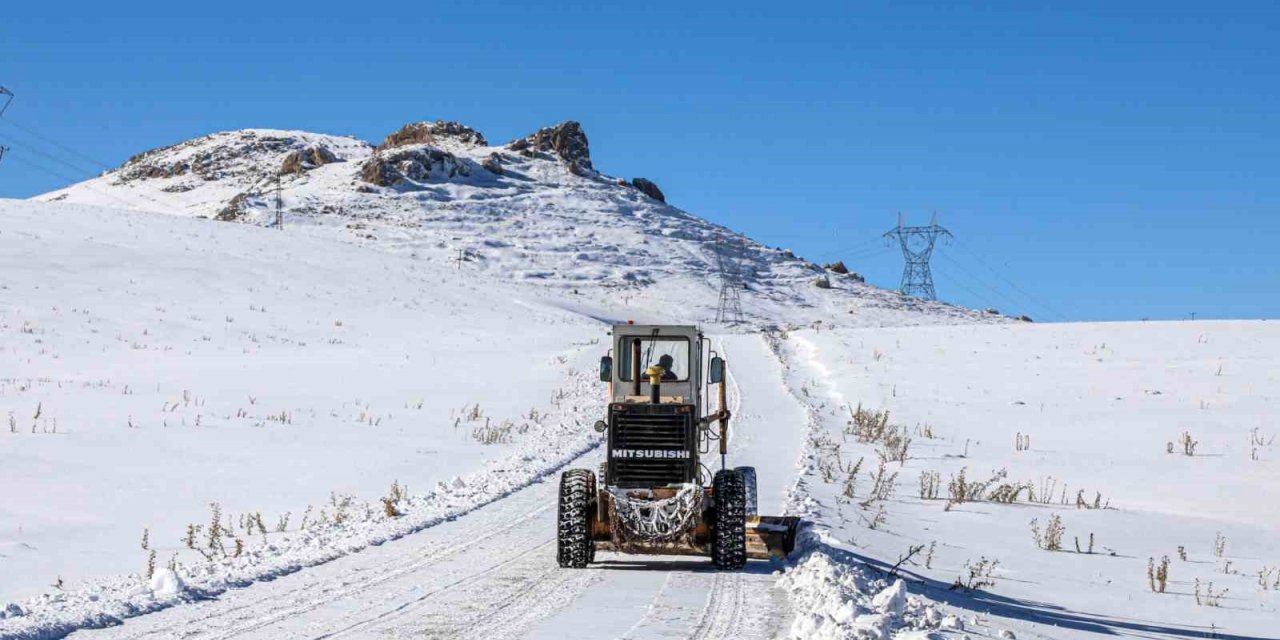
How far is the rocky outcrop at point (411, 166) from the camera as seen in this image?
456ft

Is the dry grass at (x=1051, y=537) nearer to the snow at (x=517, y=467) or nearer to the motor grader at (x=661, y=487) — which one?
the snow at (x=517, y=467)

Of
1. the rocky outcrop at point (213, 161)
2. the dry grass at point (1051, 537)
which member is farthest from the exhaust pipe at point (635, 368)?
the rocky outcrop at point (213, 161)

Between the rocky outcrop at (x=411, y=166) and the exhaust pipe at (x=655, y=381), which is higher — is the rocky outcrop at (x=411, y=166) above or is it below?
above

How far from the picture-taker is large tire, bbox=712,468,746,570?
1146cm

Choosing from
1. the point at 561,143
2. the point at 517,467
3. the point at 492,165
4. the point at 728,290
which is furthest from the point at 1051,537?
the point at 561,143

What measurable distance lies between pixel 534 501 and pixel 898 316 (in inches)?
3696

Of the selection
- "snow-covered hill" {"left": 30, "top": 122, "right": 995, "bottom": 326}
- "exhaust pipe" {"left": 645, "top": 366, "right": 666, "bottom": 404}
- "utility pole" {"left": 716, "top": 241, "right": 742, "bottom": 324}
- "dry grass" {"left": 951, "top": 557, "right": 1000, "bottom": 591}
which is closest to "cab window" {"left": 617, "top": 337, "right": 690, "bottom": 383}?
"exhaust pipe" {"left": 645, "top": 366, "right": 666, "bottom": 404}

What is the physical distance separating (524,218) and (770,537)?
12023 cm

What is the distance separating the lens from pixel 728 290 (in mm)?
107125

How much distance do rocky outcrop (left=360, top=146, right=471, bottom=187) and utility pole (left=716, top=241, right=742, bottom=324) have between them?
3509 cm

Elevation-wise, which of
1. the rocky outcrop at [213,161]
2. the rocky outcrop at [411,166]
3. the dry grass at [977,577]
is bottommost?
the dry grass at [977,577]

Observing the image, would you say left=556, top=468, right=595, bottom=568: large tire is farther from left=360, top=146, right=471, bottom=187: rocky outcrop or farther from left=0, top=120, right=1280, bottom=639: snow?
left=360, top=146, right=471, bottom=187: rocky outcrop

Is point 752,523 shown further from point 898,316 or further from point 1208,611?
point 898,316

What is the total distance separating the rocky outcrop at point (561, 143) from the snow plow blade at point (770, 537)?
155m
